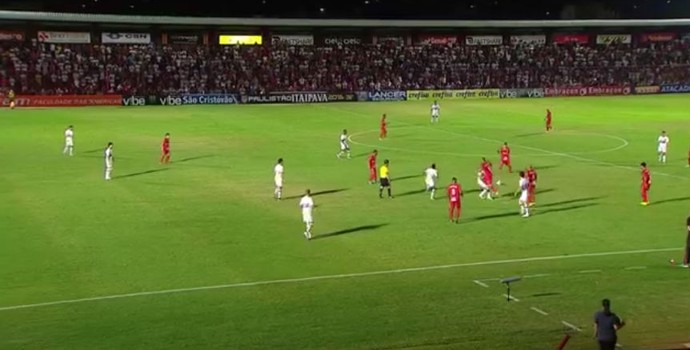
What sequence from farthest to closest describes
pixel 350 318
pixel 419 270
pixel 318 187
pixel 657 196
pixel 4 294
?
pixel 318 187 → pixel 657 196 → pixel 419 270 → pixel 4 294 → pixel 350 318

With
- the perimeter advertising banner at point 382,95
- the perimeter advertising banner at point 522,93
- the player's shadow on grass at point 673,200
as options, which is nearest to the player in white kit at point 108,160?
the player's shadow on grass at point 673,200

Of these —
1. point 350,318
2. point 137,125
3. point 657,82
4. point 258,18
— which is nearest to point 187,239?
point 350,318

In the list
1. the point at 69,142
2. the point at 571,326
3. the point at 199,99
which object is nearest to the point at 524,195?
the point at 571,326

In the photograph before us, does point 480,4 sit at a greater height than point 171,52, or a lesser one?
greater

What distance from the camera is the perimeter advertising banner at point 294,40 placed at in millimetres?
92625

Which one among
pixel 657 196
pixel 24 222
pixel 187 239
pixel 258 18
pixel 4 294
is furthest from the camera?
pixel 258 18

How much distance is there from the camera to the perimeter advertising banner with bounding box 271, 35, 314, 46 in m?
92.6

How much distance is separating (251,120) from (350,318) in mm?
46985

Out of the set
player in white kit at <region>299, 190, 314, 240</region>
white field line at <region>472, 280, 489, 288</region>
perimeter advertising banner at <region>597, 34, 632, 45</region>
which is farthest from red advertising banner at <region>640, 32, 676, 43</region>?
white field line at <region>472, 280, 489, 288</region>

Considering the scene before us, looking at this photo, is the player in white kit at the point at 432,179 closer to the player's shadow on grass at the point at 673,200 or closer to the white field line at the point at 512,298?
the player's shadow on grass at the point at 673,200

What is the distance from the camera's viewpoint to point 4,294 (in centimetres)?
1906

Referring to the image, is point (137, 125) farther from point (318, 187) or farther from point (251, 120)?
point (318, 187)

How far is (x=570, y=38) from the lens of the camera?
10525cm

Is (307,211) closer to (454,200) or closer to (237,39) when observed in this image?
(454,200)
